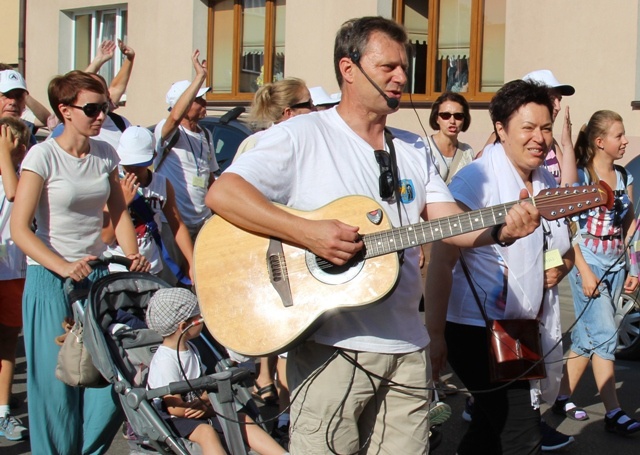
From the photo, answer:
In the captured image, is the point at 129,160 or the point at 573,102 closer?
the point at 129,160

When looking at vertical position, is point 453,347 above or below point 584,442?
above

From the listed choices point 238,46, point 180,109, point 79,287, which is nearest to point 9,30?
point 238,46

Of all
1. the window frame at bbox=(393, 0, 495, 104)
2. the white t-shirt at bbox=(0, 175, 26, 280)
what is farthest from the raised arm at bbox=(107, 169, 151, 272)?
the window frame at bbox=(393, 0, 495, 104)

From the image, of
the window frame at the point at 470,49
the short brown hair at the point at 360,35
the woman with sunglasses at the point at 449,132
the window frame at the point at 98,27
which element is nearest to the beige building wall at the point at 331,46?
the window frame at the point at 98,27

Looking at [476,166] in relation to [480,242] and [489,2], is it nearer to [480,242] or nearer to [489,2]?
[480,242]

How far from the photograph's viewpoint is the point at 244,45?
1669 cm

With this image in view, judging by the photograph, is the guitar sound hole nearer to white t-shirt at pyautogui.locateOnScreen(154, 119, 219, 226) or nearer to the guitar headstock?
the guitar headstock

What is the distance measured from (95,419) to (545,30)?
9478mm

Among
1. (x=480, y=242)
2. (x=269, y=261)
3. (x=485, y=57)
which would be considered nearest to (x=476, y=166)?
(x=480, y=242)

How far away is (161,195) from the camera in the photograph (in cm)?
605

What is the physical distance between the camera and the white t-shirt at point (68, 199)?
15.5 ft

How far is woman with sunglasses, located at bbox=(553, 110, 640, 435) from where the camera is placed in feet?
19.8

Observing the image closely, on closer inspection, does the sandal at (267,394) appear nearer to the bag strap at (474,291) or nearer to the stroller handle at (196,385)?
the stroller handle at (196,385)

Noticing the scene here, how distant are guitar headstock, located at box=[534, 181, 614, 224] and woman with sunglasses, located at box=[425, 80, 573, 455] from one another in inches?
29.5
